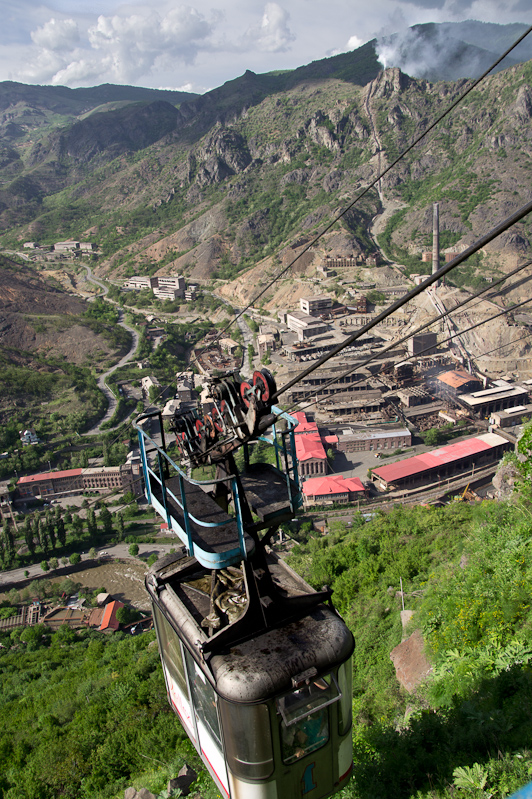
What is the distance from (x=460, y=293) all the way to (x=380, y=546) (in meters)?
39.0

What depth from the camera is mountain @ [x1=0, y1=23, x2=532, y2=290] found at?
58938mm

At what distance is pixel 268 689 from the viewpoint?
10.00ft

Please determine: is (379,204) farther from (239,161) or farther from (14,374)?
(14,374)

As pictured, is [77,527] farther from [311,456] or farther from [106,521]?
[311,456]

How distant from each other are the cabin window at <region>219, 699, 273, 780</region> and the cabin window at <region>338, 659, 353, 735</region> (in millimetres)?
572

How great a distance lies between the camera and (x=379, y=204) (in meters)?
67.8

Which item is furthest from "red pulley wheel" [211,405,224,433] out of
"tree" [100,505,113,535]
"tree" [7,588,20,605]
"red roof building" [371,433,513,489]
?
"tree" [100,505,113,535]

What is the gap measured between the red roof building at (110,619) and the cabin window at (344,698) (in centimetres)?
1918

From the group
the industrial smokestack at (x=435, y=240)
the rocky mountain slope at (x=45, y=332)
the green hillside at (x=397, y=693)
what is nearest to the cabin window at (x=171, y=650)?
the green hillside at (x=397, y=693)

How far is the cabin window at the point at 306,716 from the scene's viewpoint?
315 centimetres

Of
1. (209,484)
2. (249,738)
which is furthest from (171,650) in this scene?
(209,484)

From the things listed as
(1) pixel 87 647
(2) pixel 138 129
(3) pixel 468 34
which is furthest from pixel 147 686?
(3) pixel 468 34

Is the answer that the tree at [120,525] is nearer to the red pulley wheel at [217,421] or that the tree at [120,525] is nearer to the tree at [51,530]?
the tree at [51,530]

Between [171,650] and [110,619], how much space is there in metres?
18.6
